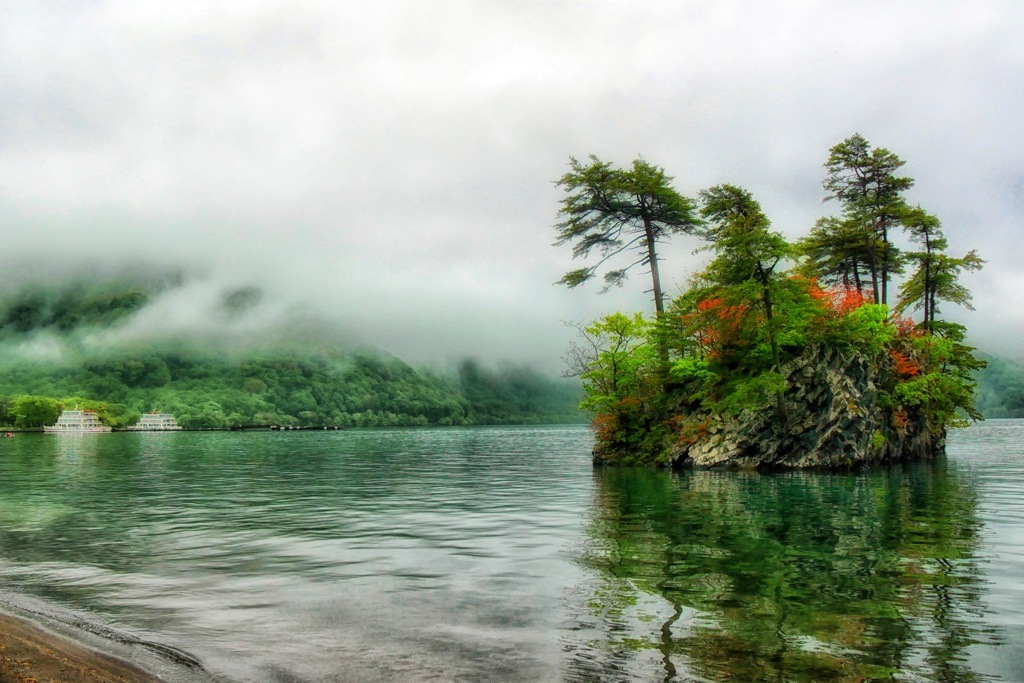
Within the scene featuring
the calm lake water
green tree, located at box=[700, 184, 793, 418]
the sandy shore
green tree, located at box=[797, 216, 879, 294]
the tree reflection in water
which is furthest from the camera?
green tree, located at box=[797, 216, 879, 294]

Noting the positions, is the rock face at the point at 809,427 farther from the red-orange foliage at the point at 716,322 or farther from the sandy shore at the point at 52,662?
the sandy shore at the point at 52,662

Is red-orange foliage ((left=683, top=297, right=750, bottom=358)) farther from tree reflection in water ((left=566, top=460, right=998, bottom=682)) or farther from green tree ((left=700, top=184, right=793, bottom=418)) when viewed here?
tree reflection in water ((left=566, top=460, right=998, bottom=682))

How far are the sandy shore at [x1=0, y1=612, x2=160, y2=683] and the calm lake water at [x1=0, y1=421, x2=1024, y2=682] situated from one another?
4.07 ft

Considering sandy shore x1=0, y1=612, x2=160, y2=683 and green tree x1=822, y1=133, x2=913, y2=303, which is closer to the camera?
sandy shore x1=0, y1=612, x2=160, y2=683

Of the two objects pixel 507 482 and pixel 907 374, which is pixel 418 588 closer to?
pixel 507 482

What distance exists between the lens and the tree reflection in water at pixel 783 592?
9.90 meters

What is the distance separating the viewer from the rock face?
48.0 metres

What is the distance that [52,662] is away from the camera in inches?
354

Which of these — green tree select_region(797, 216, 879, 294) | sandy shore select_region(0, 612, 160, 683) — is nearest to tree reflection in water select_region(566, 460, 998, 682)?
sandy shore select_region(0, 612, 160, 683)

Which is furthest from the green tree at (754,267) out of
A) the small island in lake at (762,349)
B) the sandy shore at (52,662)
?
the sandy shore at (52,662)

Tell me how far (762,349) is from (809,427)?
20.0ft

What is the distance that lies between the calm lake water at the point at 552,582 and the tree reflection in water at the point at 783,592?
0.06 meters

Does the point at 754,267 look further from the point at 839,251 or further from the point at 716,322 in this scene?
the point at 839,251

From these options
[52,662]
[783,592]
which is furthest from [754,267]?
[52,662]
